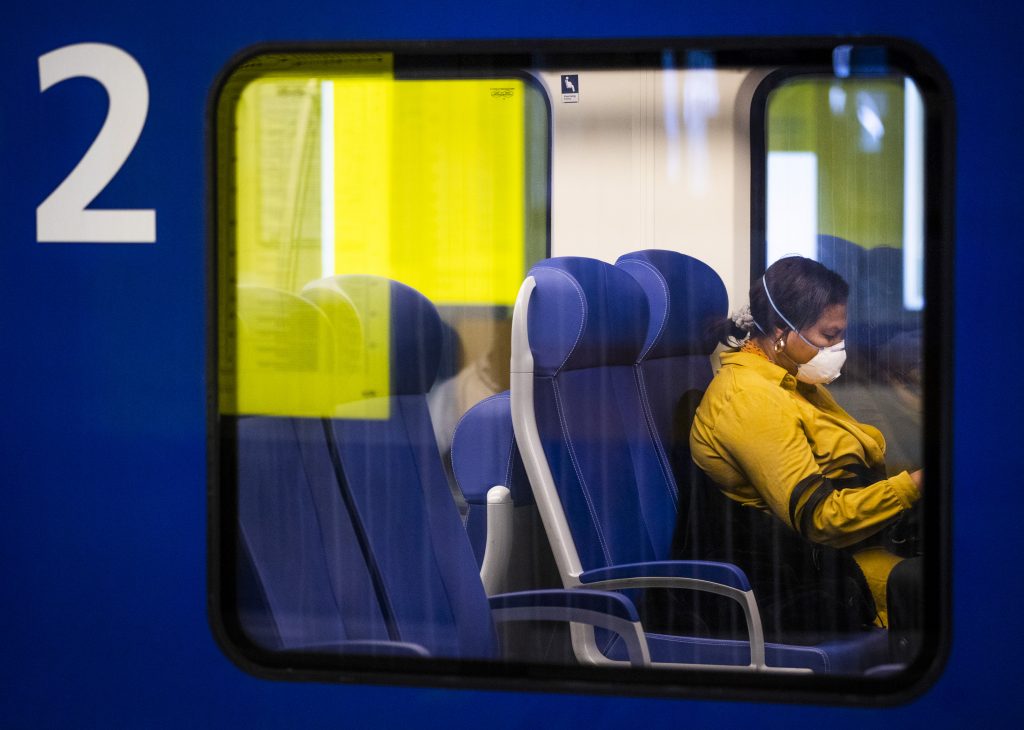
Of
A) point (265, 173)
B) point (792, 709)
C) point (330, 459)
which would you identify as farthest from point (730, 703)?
point (265, 173)

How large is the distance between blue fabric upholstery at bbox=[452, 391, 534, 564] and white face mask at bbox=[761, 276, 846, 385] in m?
0.65

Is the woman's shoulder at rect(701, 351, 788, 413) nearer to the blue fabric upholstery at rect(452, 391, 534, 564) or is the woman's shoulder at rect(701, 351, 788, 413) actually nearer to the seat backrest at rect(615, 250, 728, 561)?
the seat backrest at rect(615, 250, 728, 561)

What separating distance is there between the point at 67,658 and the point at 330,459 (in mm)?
459

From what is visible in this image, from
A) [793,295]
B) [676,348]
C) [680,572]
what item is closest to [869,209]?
[793,295]

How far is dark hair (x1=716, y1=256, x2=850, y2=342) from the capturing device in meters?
1.76

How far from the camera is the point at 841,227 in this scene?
1612 mm

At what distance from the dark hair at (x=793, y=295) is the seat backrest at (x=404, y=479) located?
2.20 ft

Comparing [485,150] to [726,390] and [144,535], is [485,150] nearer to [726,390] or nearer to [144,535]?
[144,535]

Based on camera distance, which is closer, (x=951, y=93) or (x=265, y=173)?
(x=951, y=93)

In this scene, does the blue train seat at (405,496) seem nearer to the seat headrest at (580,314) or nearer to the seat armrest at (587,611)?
the seat armrest at (587,611)

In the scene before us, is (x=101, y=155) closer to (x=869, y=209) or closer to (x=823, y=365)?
(x=869, y=209)

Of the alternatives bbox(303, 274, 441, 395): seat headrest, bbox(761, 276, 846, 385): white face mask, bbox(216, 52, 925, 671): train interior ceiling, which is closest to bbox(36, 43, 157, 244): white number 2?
bbox(216, 52, 925, 671): train interior ceiling

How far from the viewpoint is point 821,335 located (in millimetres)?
2152

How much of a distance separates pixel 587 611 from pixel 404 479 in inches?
16.8
